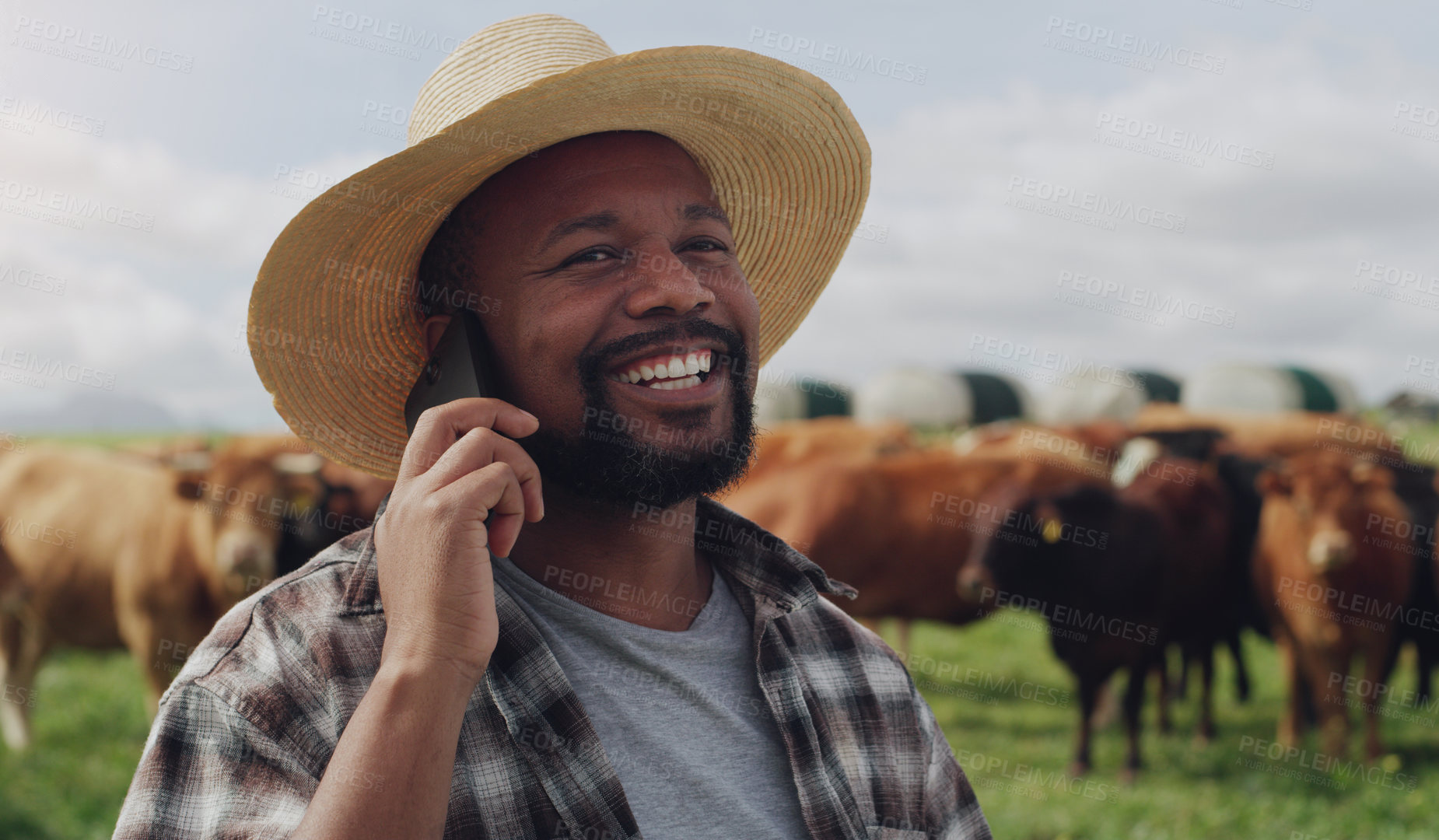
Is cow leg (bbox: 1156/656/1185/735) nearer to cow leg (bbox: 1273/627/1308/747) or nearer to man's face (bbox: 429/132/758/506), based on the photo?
cow leg (bbox: 1273/627/1308/747)

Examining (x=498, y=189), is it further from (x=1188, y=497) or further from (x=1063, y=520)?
(x=1188, y=497)

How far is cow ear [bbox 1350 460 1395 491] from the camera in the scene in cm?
709

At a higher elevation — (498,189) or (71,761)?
(498,189)

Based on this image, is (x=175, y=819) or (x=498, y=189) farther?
(x=498, y=189)

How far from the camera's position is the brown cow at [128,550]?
649cm

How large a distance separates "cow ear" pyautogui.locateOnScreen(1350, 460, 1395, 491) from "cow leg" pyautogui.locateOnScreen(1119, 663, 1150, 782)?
6.12 ft

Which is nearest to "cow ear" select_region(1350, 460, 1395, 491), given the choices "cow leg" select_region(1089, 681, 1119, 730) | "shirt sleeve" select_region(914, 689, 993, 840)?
"cow leg" select_region(1089, 681, 1119, 730)

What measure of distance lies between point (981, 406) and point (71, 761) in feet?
101

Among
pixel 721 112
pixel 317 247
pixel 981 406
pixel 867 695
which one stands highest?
pixel 721 112

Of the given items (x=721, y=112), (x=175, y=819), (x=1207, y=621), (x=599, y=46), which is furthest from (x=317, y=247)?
(x=1207, y=621)

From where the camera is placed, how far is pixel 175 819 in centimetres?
143

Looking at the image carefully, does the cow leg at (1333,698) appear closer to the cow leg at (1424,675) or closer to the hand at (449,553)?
the cow leg at (1424,675)

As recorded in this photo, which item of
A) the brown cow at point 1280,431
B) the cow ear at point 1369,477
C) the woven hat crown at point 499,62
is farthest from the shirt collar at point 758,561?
the brown cow at point 1280,431

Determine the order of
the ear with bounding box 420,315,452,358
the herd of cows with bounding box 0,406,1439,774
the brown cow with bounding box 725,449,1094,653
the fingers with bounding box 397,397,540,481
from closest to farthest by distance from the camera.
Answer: the fingers with bounding box 397,397,540,481 → the ear with bounding box 420,315,452,358 → the herd of cows with bounding box 0,406,1439,774 → the brown cow with bounding box 725,449,1094,653
